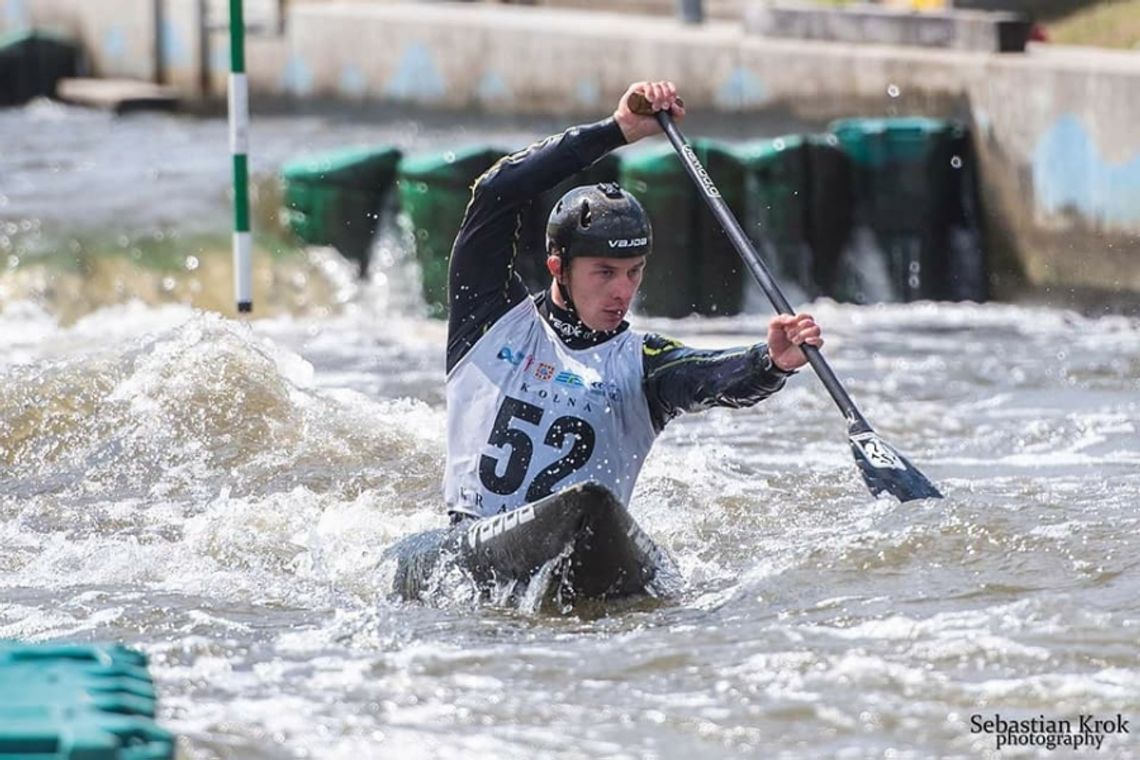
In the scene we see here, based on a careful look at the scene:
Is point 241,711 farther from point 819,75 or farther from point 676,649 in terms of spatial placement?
point 819,75

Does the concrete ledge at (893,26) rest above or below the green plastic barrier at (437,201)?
above

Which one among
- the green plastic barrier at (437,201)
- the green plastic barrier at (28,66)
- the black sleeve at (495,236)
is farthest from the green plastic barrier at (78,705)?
the green plastic barrier at (28,66)

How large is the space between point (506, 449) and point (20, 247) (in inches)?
323

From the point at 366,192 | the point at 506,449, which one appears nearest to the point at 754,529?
the point at 506,449

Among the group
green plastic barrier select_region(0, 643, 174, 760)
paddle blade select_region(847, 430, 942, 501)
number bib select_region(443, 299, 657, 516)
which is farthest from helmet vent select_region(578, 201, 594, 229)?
green plastic barrier select_region(0, 643, 174, 760)

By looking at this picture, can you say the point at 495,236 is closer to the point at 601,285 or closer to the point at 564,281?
the point at 564,281

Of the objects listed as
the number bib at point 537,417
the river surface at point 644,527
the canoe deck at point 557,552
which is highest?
the number bib at point 537,417

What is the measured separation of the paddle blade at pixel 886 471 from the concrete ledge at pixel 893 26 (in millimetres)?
7416

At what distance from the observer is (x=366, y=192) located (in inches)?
535

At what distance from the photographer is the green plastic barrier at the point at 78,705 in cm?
422

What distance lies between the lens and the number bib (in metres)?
5.97

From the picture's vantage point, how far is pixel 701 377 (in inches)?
234

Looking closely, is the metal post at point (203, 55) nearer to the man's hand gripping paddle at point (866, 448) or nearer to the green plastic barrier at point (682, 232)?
the green plastic barrier at point (682, 232)

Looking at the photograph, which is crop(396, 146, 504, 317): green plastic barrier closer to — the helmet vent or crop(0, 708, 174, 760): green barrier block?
the helmet vent
